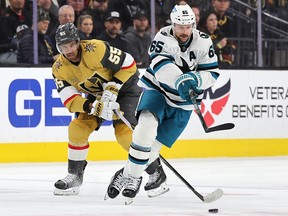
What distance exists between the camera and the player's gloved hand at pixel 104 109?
5.61 meters

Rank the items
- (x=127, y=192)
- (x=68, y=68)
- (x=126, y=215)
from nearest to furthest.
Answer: (x=126, y=215) → (x=127, y=192) → (x=68, y=68)

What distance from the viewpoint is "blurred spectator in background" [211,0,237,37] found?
31.1 feet

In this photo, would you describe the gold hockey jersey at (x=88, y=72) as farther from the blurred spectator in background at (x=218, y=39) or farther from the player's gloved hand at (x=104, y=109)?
the blurred spectator in background at (x=218, y=39)

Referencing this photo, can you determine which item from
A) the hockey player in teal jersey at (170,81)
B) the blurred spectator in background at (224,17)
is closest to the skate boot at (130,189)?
the hockey player in teal jersey at (170,81)

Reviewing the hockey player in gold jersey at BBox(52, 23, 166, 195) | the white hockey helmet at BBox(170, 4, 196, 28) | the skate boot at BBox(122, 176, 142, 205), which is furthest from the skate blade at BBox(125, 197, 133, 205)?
the white hockey helmet at BBox(170, 4, 196, 28)

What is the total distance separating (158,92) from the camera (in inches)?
209

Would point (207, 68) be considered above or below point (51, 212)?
above

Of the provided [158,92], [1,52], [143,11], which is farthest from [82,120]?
[143,11]

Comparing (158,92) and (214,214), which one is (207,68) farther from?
(214,214)

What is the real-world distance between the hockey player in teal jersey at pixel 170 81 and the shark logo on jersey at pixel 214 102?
381 centimetres

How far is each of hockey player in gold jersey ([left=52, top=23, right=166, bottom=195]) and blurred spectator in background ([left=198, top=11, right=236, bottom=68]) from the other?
3579 millimetres

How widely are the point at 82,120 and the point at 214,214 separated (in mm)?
1592

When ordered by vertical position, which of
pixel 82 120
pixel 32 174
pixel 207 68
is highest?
pixel 207 68

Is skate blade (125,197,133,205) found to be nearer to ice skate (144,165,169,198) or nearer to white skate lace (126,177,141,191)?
white skate lace (126,177,141,191)
